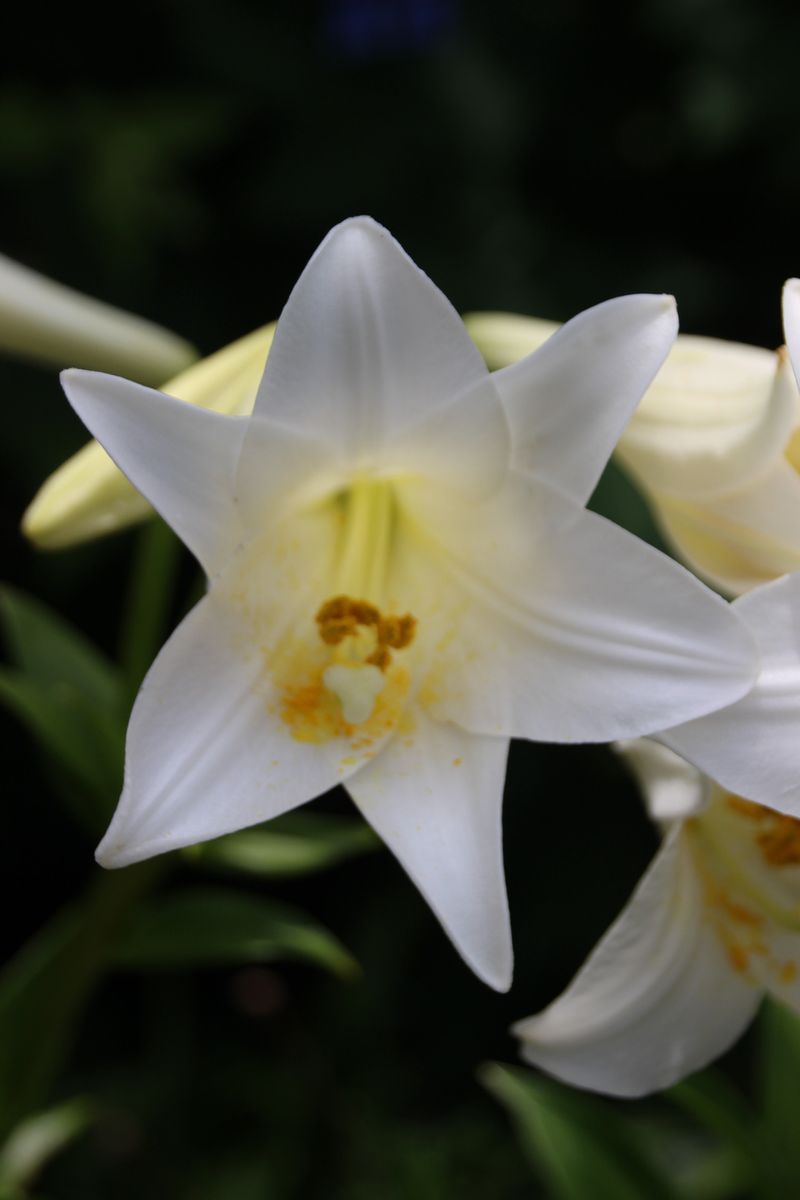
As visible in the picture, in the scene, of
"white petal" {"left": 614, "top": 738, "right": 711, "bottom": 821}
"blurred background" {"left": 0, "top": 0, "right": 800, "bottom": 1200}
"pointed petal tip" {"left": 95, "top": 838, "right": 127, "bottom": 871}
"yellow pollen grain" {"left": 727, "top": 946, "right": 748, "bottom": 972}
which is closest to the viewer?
"pointed petal tip" {"left": 95, "top": 838, "right": 127, "bottom": 871}

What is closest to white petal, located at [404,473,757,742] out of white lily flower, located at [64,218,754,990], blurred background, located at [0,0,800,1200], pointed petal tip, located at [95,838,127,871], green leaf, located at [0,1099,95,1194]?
white lily flower, located at [64,218,754,990]

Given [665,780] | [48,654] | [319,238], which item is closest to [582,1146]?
[665,780]

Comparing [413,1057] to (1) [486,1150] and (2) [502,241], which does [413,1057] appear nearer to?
(1) [486,1150]

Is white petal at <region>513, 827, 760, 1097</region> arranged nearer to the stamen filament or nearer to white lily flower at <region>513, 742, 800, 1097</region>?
white lily flower at <region>513, 742, 800, 1097</region>

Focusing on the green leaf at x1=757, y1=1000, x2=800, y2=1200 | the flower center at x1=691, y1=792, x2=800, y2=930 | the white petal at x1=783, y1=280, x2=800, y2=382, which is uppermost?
the white petal at x1=783, y1=280, x2=800, y2=382

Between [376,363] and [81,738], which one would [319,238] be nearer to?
[81,738]

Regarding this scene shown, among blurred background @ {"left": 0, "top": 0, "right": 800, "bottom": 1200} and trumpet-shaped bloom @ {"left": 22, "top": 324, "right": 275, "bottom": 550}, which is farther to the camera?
blurred background @ {"left": 0, "top": 0, "right": 800, "bottom": 1200}
